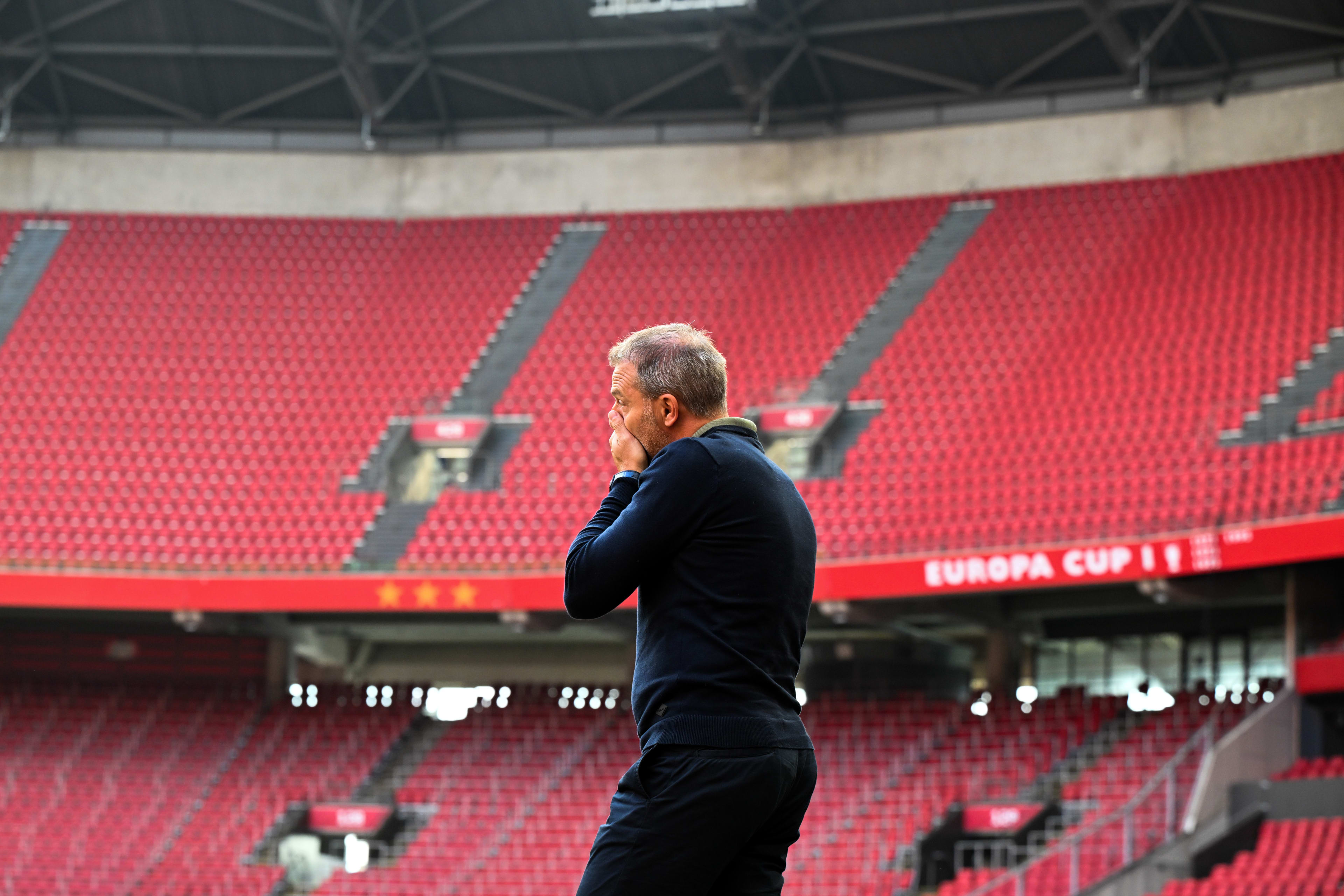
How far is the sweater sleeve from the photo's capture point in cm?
303

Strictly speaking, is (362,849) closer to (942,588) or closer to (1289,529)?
(942,588)

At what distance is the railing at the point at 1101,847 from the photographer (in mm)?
15422

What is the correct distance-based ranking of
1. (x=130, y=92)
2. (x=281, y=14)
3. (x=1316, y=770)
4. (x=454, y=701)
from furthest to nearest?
1. (x=130, y=92)
2. (x=281, y=14)
3. (x=454, y=701)
4. (x=1316, y=770)

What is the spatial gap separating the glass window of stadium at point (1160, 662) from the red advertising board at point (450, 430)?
27.1 ft

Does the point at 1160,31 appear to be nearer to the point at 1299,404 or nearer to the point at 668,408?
the point at 1299,404

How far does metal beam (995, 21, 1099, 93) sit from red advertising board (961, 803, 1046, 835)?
464 inches

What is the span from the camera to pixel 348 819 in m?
20.5

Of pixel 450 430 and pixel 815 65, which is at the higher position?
pixel 815 65

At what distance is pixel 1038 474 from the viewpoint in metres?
19.3

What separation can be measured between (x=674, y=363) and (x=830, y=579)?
1583 centimetres

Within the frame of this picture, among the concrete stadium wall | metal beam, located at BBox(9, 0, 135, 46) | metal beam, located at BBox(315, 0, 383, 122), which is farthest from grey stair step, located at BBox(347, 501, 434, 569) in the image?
metal beam, located at BBox(9, 0, 135, 46)

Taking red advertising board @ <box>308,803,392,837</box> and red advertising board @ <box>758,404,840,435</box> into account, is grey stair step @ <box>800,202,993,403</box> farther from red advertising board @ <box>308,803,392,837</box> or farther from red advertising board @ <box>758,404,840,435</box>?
red advertising board @ <box>308,803,392,837</box>

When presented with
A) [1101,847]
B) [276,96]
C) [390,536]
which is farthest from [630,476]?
[276,96]

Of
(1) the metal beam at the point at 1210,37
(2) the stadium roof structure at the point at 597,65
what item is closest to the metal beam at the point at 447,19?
(2) the stadium roof structure at the point at 597,65
